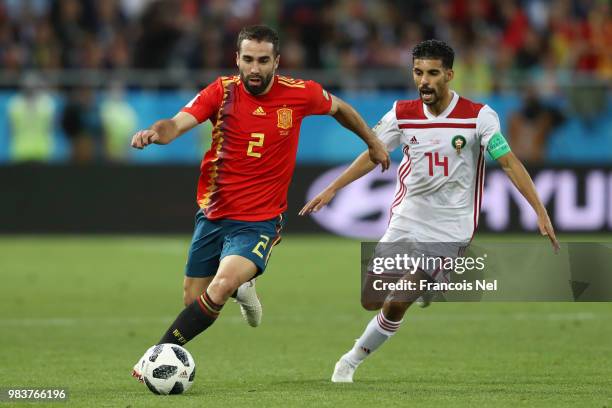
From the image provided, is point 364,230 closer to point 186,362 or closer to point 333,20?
point 333,20

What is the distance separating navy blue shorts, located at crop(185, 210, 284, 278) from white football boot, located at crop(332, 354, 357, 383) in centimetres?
82

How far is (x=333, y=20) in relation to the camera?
21.5 metres

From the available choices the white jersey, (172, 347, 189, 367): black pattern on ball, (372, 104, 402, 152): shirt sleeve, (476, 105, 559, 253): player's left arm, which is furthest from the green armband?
(172, 347, 189, 367): black pattern on ball

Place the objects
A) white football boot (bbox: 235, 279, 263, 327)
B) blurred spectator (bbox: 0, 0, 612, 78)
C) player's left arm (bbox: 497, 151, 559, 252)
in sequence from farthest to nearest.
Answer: blurred spectator (bbox: 0, 0, 612, 78) < white football boot (bbox: 235, 279, 263, 327) < player's left arm (bbox: 497, 151, 559, 252)

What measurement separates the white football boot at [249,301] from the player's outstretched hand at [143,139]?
1954 mm

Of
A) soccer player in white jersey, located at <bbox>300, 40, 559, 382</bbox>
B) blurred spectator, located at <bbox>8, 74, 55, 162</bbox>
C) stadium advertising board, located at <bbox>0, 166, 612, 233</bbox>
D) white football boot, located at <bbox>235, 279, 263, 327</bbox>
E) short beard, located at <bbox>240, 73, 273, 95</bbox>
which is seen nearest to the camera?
short beard, located at <bbox>240, 73, 273, 95</bbox>

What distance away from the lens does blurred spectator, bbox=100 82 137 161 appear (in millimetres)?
19297

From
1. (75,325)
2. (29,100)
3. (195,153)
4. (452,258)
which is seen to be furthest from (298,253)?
(452,258)

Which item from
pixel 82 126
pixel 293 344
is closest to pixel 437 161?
pixel 293 344

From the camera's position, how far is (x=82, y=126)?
19.4m

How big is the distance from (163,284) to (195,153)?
512 cm

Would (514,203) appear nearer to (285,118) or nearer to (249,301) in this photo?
(249,301)

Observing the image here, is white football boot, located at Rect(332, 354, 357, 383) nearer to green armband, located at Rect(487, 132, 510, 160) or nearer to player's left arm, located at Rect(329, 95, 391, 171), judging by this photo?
A: player's left arm, located at Rect(329, 95, 391, 171)

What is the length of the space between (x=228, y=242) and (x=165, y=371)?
101cm
